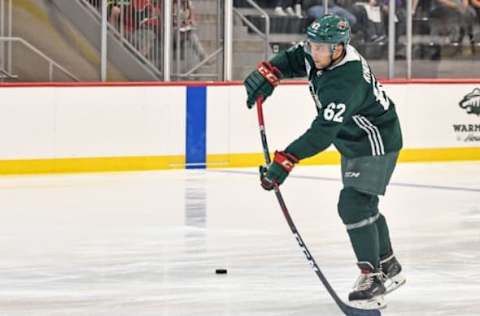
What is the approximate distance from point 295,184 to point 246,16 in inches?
112

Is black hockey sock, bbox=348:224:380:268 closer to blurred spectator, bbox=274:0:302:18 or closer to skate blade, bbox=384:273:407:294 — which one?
skate blade, bbox=384:273:407:294

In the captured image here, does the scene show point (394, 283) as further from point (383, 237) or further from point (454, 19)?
point (454, 19)

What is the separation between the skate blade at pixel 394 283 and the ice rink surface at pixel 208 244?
0.06 m

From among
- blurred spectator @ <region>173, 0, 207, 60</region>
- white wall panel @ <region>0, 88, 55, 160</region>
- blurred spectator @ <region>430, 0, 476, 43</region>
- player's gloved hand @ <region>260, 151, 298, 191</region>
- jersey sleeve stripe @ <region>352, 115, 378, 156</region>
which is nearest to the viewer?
player's gloved hand @ <region>260, 151, 298, 191</region>

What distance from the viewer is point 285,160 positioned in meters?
5.41

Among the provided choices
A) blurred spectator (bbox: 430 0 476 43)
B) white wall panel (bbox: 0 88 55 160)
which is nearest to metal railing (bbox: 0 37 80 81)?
white wall panel (bbox: 0 88 55 160)

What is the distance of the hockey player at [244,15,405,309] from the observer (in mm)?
5457

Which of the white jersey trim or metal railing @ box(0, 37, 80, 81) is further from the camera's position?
metal railing @ box(0, 37, 80, 81)

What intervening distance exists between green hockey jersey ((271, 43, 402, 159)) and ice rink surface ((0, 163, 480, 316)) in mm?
712

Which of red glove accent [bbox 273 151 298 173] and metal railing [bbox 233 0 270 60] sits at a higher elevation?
metal railing [bbox 233 0 270 60]

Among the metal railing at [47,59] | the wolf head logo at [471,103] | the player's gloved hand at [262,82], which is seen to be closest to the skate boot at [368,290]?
the player's gloved hand at [262,82]

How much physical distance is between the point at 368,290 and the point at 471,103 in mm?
8849

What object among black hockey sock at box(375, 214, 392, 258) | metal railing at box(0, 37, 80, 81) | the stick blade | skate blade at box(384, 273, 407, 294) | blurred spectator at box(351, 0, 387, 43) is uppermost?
blurred spectator at box(351, 0, 387, 43)

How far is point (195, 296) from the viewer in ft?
20.0
